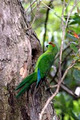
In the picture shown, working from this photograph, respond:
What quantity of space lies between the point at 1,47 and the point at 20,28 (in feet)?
0.87

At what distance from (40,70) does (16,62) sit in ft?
0.70

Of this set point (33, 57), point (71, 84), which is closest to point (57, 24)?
point (71, 84)

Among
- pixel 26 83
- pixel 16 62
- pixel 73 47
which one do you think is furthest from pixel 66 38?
pixel 26 83

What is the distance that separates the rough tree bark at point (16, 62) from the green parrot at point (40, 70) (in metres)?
0.09

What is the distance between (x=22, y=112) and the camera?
2164mm

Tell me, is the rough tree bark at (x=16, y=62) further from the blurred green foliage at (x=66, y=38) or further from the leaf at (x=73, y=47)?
the leaf at (x=73, y=47)

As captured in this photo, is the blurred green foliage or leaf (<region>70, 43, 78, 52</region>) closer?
leaf (<region>70, 43, 78, 52</region>)

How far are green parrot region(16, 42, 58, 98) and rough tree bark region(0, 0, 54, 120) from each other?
9cm

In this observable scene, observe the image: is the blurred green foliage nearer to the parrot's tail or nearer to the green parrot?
the green parrot

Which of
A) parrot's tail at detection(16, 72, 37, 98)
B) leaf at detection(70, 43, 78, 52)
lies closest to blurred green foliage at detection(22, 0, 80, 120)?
leaf at detection(70, 43, 78, 52)

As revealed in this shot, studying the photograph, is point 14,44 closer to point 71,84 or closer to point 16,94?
point 16,94

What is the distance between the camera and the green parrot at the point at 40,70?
2080mm

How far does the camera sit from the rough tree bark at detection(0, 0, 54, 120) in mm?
2123

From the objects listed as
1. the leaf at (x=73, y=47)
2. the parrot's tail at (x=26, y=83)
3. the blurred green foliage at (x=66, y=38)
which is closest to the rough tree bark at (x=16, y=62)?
the parrot's tail at (x=26, y=83)
